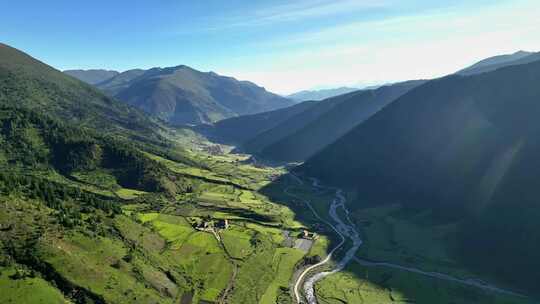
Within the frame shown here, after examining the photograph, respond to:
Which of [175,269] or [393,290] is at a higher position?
[175,269]

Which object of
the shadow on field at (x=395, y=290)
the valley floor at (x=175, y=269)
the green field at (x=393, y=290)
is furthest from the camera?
the shadow on field at (x=395, y=290)

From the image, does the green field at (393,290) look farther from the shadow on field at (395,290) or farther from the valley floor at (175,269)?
the valley floor at (175,269)

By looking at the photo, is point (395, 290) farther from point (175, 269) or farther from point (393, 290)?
point (175, 269)

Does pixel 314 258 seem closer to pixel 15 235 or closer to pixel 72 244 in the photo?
pixel 72 244

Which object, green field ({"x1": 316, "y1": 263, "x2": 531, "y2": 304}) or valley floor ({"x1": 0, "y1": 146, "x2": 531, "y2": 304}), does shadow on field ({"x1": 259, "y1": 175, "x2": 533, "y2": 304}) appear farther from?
valley floor ({"x1": 0, "y1": 146, "x2": 531, "y2": 304})

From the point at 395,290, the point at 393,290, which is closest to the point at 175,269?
the point at 393,290

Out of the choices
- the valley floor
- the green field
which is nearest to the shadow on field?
the green field

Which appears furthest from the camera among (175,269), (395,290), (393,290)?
(395,290)

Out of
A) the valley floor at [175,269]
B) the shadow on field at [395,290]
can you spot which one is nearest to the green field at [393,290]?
the shadow on field at [395,290]

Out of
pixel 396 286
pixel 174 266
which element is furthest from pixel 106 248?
pixel 396 286

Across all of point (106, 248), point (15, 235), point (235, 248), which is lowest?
point (235, 248)

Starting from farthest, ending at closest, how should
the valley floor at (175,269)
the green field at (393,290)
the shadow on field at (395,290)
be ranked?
the shadow on field at (395,290) → the green field at (393,290) → the valley floor at (175,269)
